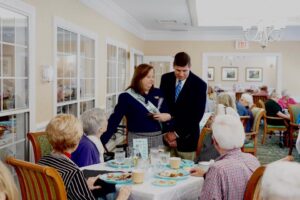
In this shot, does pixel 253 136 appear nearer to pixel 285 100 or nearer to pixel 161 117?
pixel 161 117

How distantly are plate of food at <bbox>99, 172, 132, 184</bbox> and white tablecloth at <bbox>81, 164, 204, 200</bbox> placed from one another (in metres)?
0.10

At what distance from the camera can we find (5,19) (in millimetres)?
3350

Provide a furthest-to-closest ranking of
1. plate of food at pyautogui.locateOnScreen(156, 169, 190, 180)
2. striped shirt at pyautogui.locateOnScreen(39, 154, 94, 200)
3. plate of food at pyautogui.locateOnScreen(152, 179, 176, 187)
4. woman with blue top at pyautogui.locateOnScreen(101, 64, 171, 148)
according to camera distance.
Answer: woman with blue top at pyautogui.locateOnScreen(101, 64, 171, 148)
plate of food at pyautogui.locateOnScreen(156, 169, 190, 180)
plate of food at pyautogui.locateOnScreen(152, 179, 176, 187)
striped shirt at pyautogui.locateOnScreen(39, 154, 94, 200)

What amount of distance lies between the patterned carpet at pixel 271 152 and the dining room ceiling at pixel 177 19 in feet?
8.74

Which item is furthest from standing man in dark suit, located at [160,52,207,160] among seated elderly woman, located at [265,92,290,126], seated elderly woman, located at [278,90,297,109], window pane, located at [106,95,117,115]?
seated elderly woman, located at [278,90,297,109]

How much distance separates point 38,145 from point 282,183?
8.39 ft

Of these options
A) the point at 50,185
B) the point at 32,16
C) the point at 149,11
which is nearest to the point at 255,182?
the point at 50,185

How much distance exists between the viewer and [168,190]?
230cm

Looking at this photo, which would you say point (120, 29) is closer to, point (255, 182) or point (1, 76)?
point (1, 76)

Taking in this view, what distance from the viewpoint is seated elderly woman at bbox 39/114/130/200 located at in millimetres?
2145

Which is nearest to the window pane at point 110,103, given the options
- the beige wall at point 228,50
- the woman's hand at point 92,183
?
the beige wall at point 228,50

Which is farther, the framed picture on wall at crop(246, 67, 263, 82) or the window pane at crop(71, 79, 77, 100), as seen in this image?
the framed picture on wall at crop(246, 67, 263, 82)

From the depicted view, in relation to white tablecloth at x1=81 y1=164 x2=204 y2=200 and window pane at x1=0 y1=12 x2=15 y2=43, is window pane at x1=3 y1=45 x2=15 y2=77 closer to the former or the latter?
window pane at x1=0 y1=12 x2=15 y2=43

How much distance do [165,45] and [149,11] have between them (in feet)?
10.3
